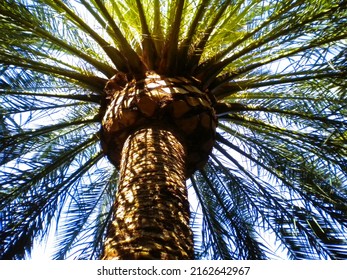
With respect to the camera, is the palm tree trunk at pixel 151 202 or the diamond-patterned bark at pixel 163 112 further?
the diamond-patterned bark at pixel 163 112

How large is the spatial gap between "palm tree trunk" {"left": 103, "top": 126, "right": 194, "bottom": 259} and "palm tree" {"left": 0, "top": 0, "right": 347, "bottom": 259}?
0.01m

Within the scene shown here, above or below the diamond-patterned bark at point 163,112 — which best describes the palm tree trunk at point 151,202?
below

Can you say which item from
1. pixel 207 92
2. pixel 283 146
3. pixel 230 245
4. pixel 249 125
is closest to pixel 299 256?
pixel 230 245

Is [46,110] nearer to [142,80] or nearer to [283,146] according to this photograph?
[142,80]

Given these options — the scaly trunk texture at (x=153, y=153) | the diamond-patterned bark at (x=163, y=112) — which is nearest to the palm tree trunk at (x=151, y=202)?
the scaly trunk texture at (x=153, y=153)

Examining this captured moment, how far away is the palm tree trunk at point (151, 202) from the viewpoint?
229 centimetres

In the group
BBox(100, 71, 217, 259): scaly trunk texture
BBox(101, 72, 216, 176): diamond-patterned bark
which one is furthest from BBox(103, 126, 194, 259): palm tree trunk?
BBox(101, 72, 216, 176): diamond-patterned bark

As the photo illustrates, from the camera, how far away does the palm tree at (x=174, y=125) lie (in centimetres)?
318

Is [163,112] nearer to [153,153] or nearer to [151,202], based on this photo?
[153,153]

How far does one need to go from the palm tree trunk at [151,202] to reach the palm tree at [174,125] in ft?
0.03

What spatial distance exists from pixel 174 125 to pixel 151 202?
3.40ft

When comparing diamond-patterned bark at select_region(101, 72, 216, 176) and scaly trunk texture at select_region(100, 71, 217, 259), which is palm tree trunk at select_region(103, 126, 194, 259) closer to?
scaly trunk texture at select_region(100, 71, 217, 259)

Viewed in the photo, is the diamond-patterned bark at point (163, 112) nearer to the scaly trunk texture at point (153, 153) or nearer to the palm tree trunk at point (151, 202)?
the scaly trunk texture at point (153, 153)

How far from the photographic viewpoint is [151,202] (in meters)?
2.61
